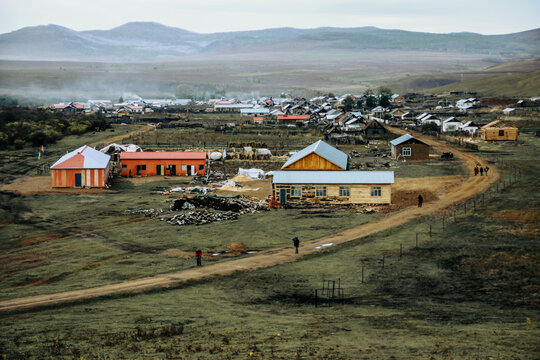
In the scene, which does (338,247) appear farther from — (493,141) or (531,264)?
(493,141)

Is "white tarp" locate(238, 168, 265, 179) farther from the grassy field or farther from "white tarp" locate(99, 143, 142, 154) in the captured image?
the grassy field

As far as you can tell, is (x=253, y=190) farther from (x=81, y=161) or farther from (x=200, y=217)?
(x=81, y=161)

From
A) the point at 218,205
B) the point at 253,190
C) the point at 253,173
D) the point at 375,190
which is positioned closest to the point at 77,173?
the point at 253,190

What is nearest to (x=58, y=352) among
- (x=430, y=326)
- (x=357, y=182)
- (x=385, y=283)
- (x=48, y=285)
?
(x=48, y=285)

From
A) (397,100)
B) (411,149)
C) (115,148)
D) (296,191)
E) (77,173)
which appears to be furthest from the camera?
(397,100)

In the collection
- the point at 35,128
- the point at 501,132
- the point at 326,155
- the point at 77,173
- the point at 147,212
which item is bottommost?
the point at 147,212

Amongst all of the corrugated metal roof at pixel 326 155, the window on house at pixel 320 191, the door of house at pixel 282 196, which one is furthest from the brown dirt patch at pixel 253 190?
the window on house at pixel 320 191

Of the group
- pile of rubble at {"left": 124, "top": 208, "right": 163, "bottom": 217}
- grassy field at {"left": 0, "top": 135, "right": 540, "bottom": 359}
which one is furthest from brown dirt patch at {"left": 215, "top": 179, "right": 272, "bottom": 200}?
grassy field at {"left": 0, "top": 135, "right": 540, "bottom": 359}
